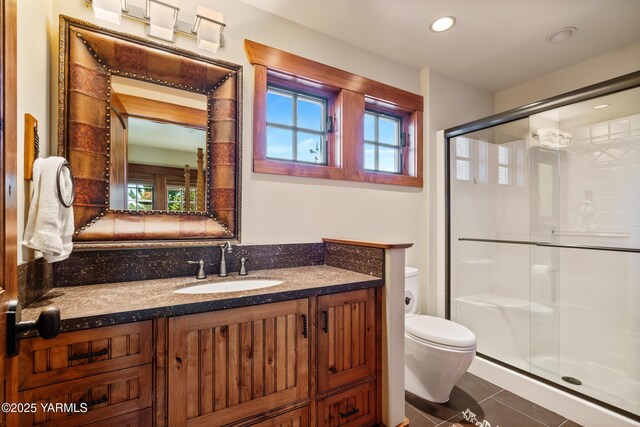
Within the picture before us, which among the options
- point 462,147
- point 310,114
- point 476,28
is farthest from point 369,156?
point 476,28

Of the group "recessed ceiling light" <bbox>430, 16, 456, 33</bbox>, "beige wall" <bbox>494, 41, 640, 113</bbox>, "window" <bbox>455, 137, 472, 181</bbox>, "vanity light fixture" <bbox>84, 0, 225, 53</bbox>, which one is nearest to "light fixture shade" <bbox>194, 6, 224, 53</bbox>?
"vanity light fixture" <bbox>84, 0, 225, 53</bbox>

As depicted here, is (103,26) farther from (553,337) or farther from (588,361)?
(588,361)

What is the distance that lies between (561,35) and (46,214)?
3166 millimetres

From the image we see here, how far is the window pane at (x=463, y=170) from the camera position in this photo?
2.60 m

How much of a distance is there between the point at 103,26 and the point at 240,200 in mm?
1075

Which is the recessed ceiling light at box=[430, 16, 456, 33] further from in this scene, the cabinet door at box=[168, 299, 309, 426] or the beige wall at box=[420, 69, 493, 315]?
the cabinet door at box=[168, 299, 309, 426]

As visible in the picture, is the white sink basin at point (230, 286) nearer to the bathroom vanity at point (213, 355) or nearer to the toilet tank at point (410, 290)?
the bathroom vanity at point (213, 355)

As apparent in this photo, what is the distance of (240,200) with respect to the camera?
177 cm

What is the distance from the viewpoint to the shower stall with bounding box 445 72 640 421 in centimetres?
191

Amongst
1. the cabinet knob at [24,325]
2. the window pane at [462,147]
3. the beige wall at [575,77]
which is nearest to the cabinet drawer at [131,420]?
the cabinet knob at [24,325]

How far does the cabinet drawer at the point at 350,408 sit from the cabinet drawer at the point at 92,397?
0.79 meters

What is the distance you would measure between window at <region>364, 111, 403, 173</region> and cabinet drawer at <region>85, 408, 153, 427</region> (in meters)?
1.98

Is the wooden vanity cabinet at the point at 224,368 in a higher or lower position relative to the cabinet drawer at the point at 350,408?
higher

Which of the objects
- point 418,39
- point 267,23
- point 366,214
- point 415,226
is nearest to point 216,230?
point 366,214
